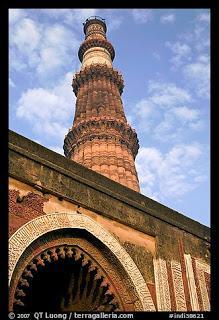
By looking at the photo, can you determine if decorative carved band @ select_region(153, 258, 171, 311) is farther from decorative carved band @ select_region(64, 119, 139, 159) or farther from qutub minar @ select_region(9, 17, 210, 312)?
decorative carved band @ select_region(64, 119, 139, 159)

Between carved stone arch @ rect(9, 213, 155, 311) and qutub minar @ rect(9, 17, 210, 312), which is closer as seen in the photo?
carved stone arch @ rect(9, 213, 155, 311)

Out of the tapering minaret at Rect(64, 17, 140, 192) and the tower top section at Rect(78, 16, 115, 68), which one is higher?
the tower top section at Rect(78, 16, 115, 68)

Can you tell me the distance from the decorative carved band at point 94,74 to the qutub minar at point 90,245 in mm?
11009

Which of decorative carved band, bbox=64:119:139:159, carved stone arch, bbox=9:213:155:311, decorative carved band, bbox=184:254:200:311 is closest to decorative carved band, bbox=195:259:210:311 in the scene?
decorative carved band, bbox=184:254:200:311

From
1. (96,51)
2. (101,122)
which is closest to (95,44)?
(96,51)

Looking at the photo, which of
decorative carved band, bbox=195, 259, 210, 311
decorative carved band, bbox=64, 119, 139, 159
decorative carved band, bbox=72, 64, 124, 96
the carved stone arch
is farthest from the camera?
decorative carved band, bbox=72, 64, 124, 96

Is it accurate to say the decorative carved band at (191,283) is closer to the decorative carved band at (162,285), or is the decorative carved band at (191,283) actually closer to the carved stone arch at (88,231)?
the decorative carved band at (162,285)

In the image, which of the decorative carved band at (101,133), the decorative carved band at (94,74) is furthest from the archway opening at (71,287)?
the decorative carved band at (94,74)

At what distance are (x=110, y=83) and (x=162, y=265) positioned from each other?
471 inches

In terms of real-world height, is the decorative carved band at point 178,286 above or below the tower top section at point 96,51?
below

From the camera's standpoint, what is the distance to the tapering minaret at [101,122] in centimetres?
1414

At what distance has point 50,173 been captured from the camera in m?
5.14

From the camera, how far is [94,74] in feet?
55.3

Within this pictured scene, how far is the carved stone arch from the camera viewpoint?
439 centimetres
